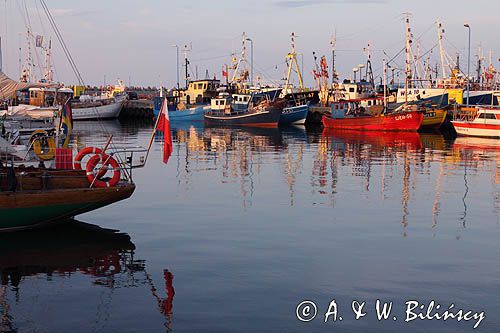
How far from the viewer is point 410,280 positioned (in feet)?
47.8

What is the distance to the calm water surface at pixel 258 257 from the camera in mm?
12359

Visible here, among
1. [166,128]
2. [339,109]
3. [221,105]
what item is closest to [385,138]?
[339,109]

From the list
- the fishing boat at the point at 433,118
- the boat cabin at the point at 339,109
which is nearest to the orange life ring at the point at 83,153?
the fishing boat at the point at 433,118

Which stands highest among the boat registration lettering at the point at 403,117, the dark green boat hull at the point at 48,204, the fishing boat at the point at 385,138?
the boat registration lettering at the point at 403,117

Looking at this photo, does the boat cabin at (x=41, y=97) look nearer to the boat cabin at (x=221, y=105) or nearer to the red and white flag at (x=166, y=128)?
the boat cabin at (x=221, y=105)

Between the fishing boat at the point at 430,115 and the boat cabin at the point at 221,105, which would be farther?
the boat cabin at the point at 221,105

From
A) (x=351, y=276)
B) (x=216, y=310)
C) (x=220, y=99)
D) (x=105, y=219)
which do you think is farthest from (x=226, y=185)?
(x=220, y=99)

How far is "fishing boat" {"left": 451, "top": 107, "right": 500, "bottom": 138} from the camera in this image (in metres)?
62.4

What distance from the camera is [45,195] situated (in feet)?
59.8

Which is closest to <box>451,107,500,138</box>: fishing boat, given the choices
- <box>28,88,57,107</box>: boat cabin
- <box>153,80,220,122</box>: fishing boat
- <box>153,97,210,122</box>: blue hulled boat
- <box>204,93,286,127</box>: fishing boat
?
<box>204,93,286,127</box>: fishing boat

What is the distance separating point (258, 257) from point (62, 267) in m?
4.73

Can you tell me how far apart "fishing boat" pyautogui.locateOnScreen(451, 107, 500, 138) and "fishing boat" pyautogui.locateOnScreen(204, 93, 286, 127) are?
24.6 meters

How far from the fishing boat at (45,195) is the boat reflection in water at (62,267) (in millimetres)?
460

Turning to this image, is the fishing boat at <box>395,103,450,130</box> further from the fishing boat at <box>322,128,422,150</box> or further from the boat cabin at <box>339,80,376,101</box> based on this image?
the boat cabin at <box>339,80,376,101</box>
